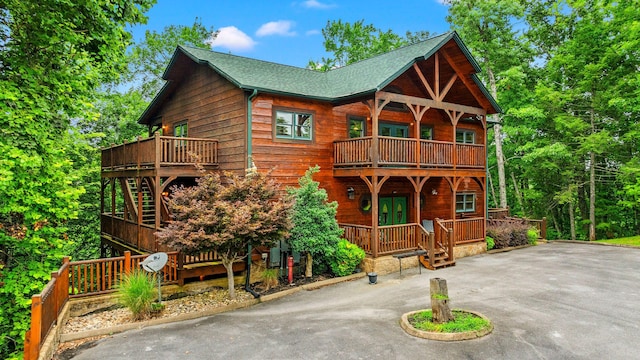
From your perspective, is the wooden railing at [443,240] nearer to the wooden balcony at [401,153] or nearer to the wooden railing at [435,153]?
the wooden railing at [435,153]

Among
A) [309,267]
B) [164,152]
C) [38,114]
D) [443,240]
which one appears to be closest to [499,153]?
[443,240]

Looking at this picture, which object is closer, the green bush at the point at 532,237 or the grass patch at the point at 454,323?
the grass patch at the point at 454,323

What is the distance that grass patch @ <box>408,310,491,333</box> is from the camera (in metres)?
7.28

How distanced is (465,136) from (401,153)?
26.4ft

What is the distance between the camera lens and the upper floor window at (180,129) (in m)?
17.1

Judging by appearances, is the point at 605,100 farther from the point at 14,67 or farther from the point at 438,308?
the point at 14,67

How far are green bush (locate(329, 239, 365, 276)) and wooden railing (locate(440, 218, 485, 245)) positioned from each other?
4.57 meters

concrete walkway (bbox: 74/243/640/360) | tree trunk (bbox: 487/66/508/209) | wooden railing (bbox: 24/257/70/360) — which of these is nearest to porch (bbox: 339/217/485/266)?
concrete walkway (bbox: 74/243/640/360)

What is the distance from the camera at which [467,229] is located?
16.0 meters

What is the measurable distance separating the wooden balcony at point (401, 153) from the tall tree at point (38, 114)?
8.20 m

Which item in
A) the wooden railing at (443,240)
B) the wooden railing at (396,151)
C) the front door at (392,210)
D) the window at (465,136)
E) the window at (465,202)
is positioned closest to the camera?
the wooden railing at (396,151)

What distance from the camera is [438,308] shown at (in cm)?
766

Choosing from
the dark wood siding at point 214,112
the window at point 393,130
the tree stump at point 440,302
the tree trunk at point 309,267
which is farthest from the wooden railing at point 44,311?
the window at point 393,130

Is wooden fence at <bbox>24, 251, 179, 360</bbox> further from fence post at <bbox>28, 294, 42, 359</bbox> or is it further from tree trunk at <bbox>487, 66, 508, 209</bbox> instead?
tree trunk at <bbox>487, 66, 508, 209</bbox>
